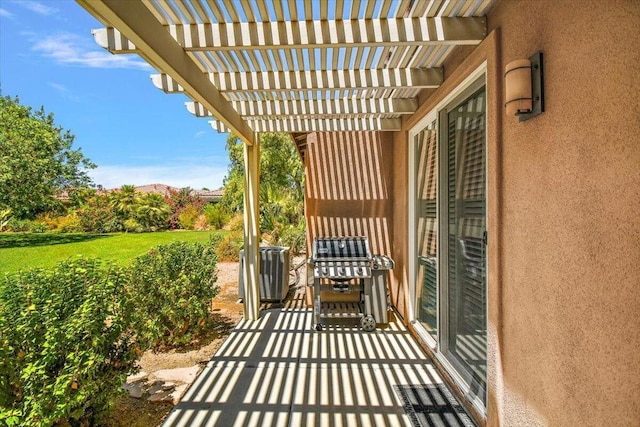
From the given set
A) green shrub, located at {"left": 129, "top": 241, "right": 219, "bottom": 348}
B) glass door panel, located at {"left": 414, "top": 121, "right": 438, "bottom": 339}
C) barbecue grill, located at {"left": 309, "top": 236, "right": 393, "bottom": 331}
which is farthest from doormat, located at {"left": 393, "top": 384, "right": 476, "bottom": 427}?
green shrub, located at {"left": 129, "top": 241, "right": 219, "bottom": 348}

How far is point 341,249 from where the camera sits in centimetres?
595

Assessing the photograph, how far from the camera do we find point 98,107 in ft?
148

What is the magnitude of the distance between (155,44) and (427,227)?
3693 mm

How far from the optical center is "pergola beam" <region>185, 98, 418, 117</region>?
4863 millimetres

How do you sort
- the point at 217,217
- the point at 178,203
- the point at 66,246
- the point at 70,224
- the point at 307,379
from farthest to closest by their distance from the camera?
the point at 178,203 → the point at 70,224 → the point at 217,217 → the point at 66,246 → the point at 307,379

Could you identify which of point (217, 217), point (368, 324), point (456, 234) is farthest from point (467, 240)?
point (217, 217)

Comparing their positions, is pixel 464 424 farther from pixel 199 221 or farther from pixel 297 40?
pixel 199 221

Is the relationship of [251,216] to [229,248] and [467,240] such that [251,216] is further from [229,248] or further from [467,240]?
[229,248]

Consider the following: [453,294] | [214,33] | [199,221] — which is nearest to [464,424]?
[453,294]

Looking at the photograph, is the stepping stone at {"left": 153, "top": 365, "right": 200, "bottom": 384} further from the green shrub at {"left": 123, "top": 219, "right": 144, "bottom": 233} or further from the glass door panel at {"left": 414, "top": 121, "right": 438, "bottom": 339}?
the green shrub at {"left": 123, "top": 219, "right": 144, "bottom": 233}

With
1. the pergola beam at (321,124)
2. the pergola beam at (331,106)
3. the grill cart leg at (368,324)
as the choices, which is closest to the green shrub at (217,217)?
the pergola beam at (321,124)

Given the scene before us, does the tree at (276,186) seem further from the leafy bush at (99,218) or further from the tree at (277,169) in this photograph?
the leafy bush at (99,218)

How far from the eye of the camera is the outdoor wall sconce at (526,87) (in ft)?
6.51

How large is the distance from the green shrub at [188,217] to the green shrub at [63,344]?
2014cm
